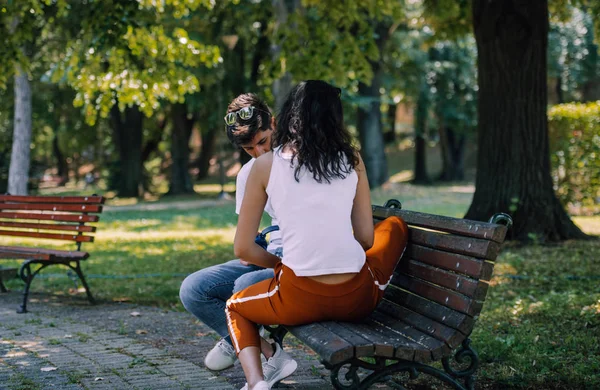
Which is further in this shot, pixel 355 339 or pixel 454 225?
pixel 454 225

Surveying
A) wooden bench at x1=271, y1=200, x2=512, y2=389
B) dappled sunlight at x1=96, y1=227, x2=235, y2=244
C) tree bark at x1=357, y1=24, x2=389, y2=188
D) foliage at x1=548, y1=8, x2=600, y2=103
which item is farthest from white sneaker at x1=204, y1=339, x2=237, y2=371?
foliage at x1=548, y1=8, x2=600, y2=103

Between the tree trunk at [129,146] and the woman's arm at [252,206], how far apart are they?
26.3 meters

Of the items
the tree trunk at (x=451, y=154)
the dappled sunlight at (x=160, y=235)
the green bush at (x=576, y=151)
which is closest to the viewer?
the dappled sunlight at (x=160, y=235)

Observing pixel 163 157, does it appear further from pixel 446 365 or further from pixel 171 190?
pixel 446 365

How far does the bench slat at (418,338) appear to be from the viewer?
3576mm

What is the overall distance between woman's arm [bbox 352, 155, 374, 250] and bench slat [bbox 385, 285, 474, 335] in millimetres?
406

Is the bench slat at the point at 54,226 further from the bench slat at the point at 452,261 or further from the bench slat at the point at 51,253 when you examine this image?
the bench slat at the point at 452,261

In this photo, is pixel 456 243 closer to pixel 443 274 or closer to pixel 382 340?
pixel 443 274

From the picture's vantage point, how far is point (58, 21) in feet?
66.1

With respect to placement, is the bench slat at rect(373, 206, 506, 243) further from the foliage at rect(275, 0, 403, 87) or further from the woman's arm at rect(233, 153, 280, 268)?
the foliage at rect(275, 0, 403, 87)

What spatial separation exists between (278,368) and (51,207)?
4833 mm

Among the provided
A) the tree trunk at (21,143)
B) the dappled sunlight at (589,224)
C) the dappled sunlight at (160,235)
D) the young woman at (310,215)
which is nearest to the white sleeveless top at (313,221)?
the young woman at (310,215)

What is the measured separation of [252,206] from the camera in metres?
3.89

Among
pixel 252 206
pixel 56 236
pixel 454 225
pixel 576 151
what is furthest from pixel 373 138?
pixel 252 206
